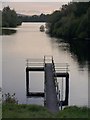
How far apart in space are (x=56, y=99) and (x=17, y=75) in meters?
14.6

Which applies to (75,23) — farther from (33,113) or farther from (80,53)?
(33,113)

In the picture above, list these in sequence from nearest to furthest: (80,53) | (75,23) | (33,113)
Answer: (33,113), (80,53), (75,23)

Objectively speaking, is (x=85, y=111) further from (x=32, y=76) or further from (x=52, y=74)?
(x=32, y=76)

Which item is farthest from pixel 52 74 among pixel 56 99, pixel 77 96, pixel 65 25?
pixel 65 25

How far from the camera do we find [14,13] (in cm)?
14300

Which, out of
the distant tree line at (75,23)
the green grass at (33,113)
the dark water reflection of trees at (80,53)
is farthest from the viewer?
the distant tree line at (75,23)

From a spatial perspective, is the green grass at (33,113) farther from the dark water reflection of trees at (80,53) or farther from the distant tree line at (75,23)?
the distant tree line at (75,23)

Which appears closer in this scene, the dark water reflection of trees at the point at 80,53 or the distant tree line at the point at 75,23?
the dark water reflection of trees at the point at 80,53

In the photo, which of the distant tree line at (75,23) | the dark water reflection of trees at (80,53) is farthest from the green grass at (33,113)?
the distant tree line at (75,23)

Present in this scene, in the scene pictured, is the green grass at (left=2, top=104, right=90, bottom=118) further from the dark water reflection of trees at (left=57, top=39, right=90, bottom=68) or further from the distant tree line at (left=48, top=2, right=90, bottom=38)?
the distant tree line at (left=48, top=2, right=90, bottom=38)

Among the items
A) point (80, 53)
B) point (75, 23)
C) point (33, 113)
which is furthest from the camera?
point (75, 23)

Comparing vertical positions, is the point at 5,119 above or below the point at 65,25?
below

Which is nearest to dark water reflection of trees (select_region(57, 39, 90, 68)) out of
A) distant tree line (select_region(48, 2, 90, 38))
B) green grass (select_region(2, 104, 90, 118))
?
distant tree line (select_region(48, 2, 90, 38))

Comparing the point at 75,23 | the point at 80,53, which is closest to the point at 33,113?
the point at 80,53
